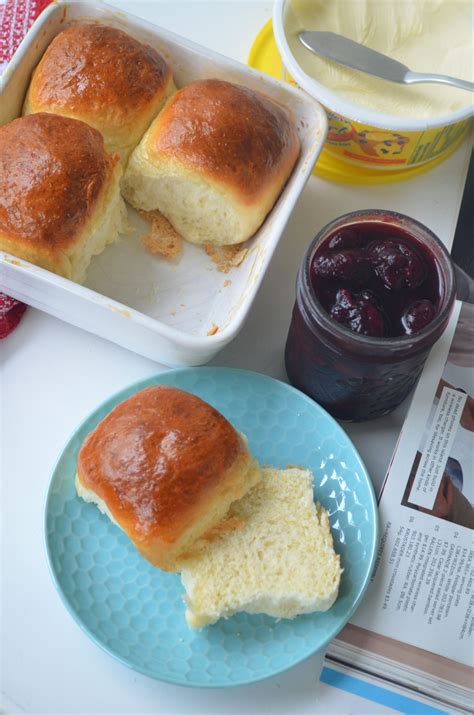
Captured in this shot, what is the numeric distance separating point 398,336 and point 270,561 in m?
0.36

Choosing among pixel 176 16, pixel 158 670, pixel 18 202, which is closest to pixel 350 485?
pixel 158 670

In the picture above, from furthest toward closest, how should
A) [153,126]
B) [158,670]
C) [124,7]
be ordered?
[124,7] < [153,126] < [158,670]

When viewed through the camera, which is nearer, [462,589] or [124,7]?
[462,589]

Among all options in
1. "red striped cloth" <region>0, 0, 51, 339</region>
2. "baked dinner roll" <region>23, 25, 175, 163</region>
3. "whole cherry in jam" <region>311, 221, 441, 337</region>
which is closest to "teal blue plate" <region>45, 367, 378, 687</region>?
"whole cherry in jam" <region>311, 221, 441, 337</region>

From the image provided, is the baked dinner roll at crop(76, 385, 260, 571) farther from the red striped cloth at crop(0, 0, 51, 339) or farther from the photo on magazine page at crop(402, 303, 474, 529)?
the red striped cloth at crop(0, 0, 51, 339)

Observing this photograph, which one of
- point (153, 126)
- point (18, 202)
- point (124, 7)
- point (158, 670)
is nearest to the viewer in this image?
point (158, 670)

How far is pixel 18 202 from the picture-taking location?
1.09 meters

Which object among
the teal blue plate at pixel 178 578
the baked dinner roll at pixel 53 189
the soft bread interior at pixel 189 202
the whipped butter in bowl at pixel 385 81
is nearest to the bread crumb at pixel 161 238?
the soft bread interior at pixel 189 202

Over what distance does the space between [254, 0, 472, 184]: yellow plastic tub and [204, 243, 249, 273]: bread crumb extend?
0.26m

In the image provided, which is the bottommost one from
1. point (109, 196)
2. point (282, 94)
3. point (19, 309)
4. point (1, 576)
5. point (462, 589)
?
point (1, 576)

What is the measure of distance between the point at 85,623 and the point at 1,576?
178 millimetres

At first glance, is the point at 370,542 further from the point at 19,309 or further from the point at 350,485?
the point at 19,309

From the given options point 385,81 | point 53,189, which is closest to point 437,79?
point 385,81

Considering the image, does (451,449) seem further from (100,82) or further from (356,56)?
(100,82)
